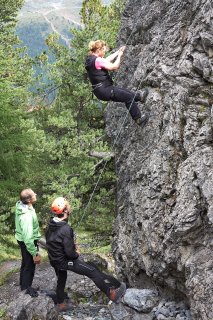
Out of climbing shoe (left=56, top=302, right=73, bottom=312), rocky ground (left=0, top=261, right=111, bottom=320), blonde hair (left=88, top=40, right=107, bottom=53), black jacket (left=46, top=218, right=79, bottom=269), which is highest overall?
blonde hair (left=88, top=40, right=107, bottom=53)

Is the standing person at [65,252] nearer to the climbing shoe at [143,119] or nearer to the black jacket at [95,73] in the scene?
the climbing shoe at [143,119]

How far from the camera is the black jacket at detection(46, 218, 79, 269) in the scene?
358 inches

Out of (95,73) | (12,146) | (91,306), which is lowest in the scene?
(91,306)

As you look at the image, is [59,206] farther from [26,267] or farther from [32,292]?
[32,292]

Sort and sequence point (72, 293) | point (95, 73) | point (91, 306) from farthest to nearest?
point (72, 293), point (91, 306), point (95, 73)

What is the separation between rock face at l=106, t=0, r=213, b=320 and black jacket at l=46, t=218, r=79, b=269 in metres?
1.61

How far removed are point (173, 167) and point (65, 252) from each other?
319 cm

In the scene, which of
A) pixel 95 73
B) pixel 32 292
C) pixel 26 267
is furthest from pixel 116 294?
pixel 95 73

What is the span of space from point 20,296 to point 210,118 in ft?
21.5

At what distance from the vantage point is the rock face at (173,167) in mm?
7139

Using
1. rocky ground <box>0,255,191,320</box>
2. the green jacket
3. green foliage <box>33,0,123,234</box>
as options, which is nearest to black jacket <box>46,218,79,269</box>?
the green jacket

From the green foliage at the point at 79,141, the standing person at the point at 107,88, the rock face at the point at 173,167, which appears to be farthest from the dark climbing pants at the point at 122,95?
the green foliage at the point at 79,141

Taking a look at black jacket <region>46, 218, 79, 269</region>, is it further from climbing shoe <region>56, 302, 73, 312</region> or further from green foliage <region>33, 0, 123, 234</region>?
green foliage <region>33, 0, 123, 234</region>

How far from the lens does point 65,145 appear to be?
61.9 ft
